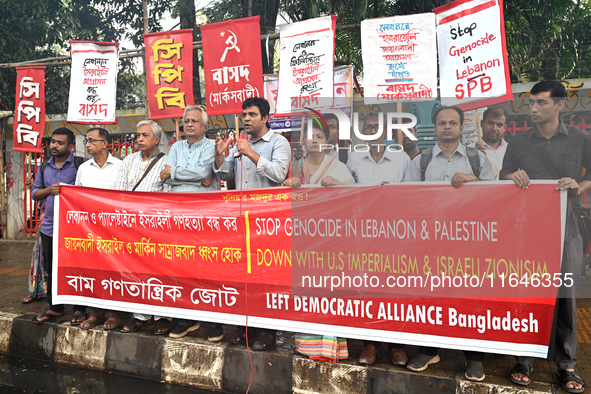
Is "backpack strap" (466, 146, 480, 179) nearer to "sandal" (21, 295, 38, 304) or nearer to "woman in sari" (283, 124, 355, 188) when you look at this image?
"woman in sari" (283, 124, 355, 188)

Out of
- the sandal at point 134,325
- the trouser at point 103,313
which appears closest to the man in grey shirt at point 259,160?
the sandal at point 134,325

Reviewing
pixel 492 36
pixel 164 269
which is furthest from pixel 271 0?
pixel 164 269

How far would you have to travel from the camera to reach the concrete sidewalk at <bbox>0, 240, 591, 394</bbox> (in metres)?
2.96

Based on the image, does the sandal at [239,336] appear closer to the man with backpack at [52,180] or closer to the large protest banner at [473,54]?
the man with backpack at [52,180]

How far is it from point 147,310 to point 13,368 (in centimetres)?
→ 128

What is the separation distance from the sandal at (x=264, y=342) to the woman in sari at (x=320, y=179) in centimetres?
24

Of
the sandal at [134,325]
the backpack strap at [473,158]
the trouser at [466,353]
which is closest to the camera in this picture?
the trouser at [466,353]

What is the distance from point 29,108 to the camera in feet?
22.7

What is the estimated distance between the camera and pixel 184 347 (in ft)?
11.8

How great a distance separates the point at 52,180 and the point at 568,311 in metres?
4.49

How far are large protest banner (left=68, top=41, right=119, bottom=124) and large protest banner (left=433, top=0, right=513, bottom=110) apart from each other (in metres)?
4.14

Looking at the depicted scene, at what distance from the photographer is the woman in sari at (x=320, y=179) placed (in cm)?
321

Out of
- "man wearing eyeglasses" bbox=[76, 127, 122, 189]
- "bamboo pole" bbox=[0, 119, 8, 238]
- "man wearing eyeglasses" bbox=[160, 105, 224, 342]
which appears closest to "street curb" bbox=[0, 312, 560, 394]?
"man wearing eyeglasses" bbox=[160, 105, 224, 342]

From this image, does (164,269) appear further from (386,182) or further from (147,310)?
(386,182)
